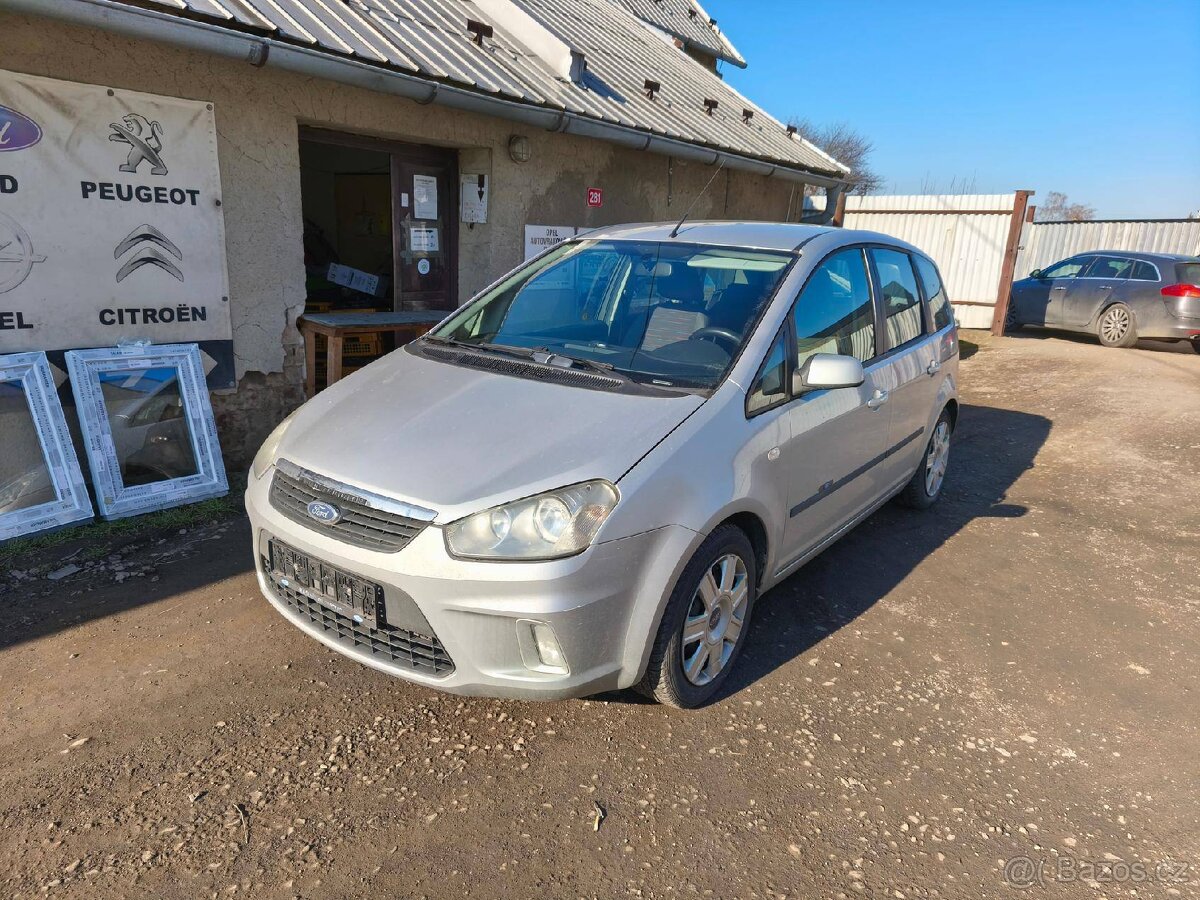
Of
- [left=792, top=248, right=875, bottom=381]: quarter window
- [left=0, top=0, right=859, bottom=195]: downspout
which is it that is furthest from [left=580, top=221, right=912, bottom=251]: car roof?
[left=0, top=0, right=859, bottom=195]: downspout

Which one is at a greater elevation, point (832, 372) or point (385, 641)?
point (832, 372)

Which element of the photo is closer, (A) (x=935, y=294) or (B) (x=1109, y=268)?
(A) (x=935, y=294)

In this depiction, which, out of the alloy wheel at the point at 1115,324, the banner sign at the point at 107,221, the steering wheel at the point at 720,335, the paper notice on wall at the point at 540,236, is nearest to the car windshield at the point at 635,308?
the steering wheel at the point at 720,335

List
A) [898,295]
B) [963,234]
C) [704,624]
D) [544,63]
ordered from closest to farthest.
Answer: [704,624]
[898,295]
[544,63]
[963,234]

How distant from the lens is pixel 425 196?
6758 mm

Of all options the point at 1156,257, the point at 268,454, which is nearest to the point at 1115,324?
the point at 1156,257

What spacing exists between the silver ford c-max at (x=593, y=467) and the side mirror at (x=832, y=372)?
10 millimetres

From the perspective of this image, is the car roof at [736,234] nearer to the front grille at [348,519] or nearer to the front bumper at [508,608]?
the front bumper at [508,608]

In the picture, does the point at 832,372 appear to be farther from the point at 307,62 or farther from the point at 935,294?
the point at 307,62

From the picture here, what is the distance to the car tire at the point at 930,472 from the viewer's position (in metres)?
4.94

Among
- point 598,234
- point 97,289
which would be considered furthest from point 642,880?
point 97,289

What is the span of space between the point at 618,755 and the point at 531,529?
35.9 inches

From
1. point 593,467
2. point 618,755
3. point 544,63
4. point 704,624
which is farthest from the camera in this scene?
point 544,63

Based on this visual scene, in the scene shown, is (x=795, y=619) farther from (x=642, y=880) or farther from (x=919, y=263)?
(x=919, y=263)
